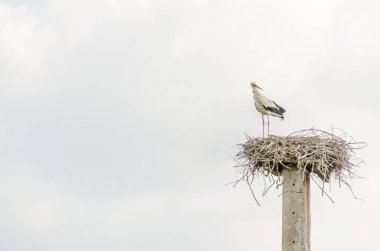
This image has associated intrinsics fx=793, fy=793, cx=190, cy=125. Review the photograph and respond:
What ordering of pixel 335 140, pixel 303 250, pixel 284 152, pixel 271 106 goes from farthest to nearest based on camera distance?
pixel 271 106, pixel 335 140, pixel 284 152, pixel 303 250

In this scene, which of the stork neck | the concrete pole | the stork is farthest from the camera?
the stork neck

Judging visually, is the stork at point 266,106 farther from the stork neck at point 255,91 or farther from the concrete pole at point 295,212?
the concrete pole at point 295,212

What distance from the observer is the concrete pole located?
11453 mm

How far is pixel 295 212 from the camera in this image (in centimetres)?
1162

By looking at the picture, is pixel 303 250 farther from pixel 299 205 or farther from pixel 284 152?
pixel 284 152

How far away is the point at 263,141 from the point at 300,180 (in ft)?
3.88

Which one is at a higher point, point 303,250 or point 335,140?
point 335,140

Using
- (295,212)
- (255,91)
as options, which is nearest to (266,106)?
(255,91)

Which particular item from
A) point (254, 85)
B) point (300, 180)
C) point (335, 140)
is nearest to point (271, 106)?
point (254, 85)

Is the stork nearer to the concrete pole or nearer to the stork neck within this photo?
the stork neck

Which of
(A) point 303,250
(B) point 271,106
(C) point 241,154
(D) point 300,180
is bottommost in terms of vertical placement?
(A) point 303,250

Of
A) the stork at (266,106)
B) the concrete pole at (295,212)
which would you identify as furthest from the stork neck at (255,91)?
the concrete pole at (295,212)

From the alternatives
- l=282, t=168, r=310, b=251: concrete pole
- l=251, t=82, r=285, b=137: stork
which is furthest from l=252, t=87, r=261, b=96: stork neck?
l=282, t=168, r=310, b=251: concrete pole

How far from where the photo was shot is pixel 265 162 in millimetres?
12508
